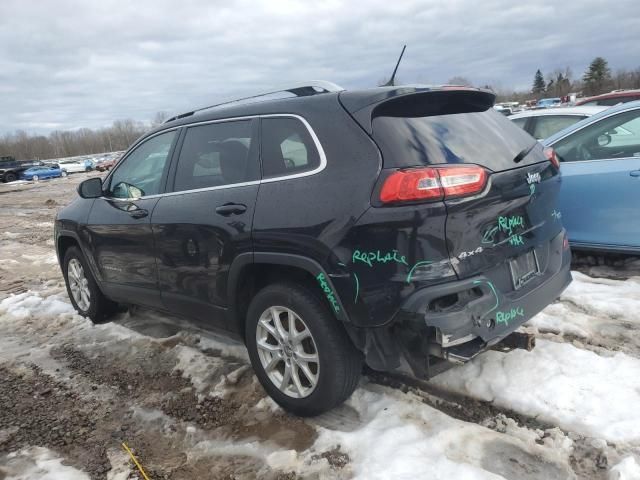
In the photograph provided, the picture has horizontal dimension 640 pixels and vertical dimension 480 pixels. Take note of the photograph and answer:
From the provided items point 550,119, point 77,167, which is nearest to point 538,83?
point 77,167

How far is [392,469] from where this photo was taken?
2.58 metres

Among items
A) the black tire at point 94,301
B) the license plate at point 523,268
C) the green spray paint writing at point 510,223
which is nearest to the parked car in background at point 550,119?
the license plate at point 523,268

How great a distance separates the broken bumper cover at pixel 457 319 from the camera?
2.51 m

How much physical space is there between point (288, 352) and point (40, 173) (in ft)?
133

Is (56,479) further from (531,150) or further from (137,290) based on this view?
(531,150)

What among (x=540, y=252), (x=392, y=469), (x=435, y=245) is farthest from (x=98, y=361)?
(x=540, y=252)

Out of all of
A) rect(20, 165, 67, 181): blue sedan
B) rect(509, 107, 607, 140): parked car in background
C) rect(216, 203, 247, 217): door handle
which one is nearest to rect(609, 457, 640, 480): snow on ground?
rect(216, 203, 247, 217): door handle

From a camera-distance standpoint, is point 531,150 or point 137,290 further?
point 137,290

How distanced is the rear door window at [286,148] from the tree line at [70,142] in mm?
99662

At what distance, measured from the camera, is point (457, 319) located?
2518mm

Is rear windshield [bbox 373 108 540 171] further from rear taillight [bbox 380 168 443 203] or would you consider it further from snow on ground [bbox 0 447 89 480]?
snow on ground [bbox 0 447 89 480]

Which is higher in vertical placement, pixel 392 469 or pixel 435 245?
pixel 435 245

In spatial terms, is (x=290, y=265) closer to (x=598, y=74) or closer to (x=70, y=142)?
(x=598, y=74)

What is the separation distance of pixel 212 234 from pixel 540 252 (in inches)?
79.2
